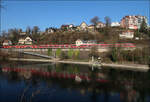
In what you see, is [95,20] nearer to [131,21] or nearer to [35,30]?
[131,21]

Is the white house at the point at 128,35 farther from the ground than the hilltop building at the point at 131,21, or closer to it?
closer to it

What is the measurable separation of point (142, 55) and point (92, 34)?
3651 centimetres

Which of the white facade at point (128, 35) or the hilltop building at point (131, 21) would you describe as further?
the hilltop building at point (131, 21)

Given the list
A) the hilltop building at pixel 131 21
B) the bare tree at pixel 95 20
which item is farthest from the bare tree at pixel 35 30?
the hilltop building at pixel 131 21

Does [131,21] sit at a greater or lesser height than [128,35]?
greater

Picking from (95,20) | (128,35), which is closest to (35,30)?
(95,20)

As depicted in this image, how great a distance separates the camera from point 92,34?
7056cm

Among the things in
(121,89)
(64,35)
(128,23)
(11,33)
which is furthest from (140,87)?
(11,33)

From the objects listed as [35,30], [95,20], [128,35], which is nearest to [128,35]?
[128,35]

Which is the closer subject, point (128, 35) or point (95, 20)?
point (128, 35)

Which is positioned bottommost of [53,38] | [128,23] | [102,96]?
[102,96]

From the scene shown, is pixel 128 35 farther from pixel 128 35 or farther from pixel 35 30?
pixel 35 30

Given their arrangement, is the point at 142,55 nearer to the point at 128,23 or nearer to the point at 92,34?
the point at 92,34

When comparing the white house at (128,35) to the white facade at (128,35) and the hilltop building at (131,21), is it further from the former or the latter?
the hilltop building at (131,21)
